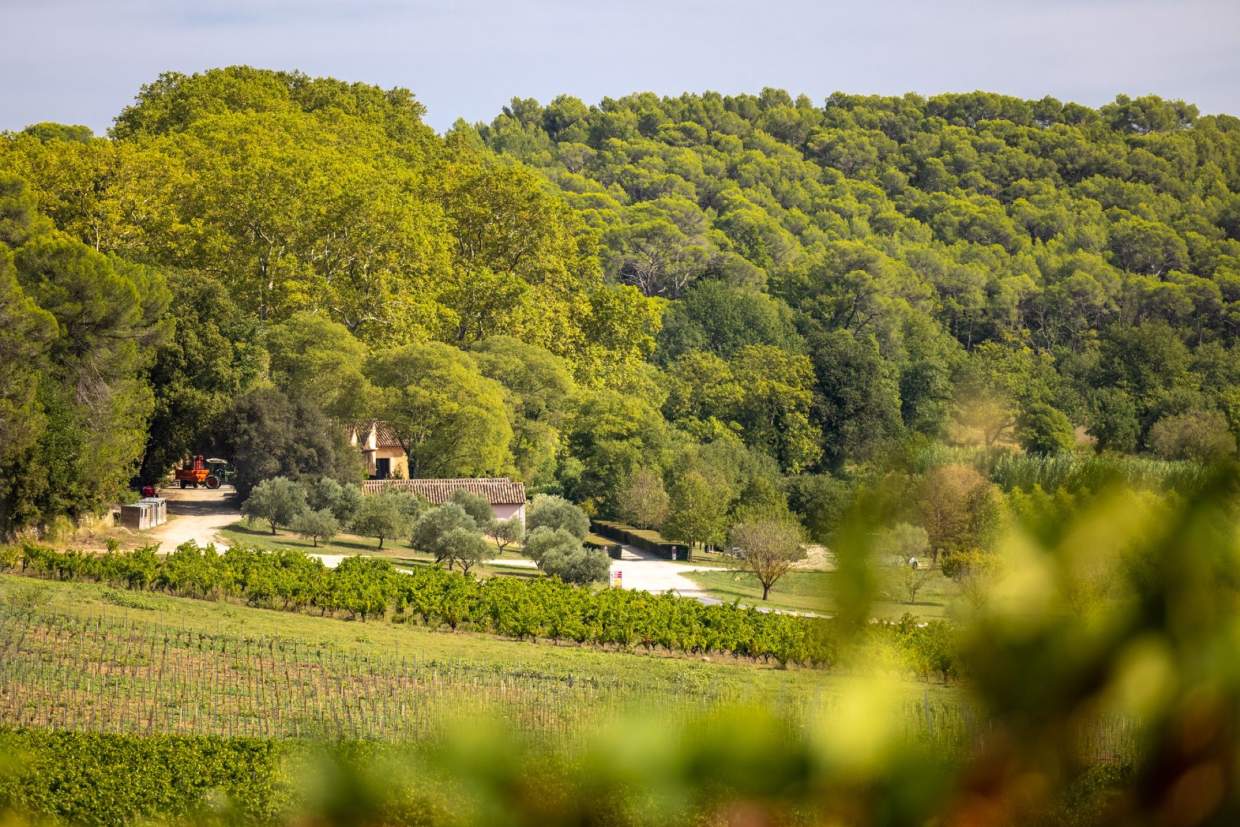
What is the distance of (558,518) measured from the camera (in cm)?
3894

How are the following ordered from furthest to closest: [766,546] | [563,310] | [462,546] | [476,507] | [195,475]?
[563,310] < [195,475] < [476,507] < [766,546] < [462,546]

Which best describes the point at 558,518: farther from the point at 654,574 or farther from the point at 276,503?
the point at 276,503

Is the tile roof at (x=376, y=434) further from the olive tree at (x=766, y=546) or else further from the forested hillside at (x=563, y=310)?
the olive tree at (x=766, y=546)

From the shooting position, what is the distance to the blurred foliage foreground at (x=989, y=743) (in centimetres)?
89

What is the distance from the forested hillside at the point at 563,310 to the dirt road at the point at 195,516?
1198 mm

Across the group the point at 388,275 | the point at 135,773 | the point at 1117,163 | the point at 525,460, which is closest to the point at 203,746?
the point at 135,773

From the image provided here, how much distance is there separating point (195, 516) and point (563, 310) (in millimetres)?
23822

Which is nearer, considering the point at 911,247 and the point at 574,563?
the point at 574,563

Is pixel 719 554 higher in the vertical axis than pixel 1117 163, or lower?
lower

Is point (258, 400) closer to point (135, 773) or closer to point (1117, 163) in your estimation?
point (135, 773)

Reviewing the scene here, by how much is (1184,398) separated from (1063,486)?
60.5 m

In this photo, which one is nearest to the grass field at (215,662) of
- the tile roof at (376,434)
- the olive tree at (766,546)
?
the olive tree at (766,546)

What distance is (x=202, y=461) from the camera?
42219 mm

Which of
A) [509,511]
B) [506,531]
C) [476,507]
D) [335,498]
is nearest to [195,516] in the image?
[335,498]
